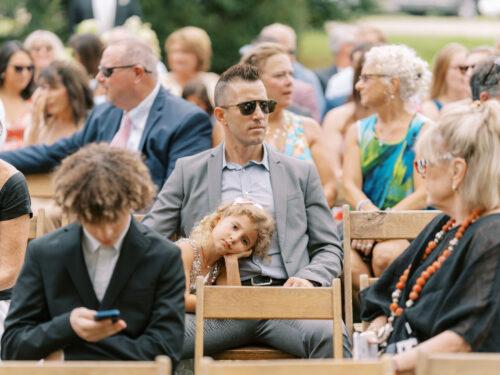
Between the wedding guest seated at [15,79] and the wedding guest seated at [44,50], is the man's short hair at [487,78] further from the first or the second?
the wedding guest seated at [44,50]

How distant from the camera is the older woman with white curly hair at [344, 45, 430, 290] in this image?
24.8ft

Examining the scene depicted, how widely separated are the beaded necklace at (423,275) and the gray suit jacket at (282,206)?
1156mm

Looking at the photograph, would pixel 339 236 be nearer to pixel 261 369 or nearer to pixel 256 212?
pixel 256 212

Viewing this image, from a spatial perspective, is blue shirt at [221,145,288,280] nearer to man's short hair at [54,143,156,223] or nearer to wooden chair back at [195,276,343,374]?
wooden chair back at [195,276,343,374]

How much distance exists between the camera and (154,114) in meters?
7.79

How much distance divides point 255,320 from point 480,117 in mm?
1807

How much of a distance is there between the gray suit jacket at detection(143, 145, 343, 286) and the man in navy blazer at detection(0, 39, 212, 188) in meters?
1.05

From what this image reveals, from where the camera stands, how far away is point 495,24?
26188 millimetres

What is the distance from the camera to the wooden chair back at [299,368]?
403 centimetres

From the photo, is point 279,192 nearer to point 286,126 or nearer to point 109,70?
point 286,126

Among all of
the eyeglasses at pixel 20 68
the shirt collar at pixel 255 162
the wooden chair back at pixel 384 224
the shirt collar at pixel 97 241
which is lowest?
the wooden chair back at pixel 384 224

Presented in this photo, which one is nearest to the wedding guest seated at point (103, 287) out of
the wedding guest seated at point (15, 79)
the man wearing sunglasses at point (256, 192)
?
the man wearing sunglasses at point (256, 192)

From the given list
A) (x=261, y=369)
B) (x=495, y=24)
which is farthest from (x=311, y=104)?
(x=495, y=24)

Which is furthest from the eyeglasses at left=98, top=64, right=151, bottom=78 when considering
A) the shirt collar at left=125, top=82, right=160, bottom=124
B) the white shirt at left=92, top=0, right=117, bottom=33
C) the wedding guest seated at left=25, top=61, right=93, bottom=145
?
the white shirt at left=92, top=0, right=117, bottom=33
